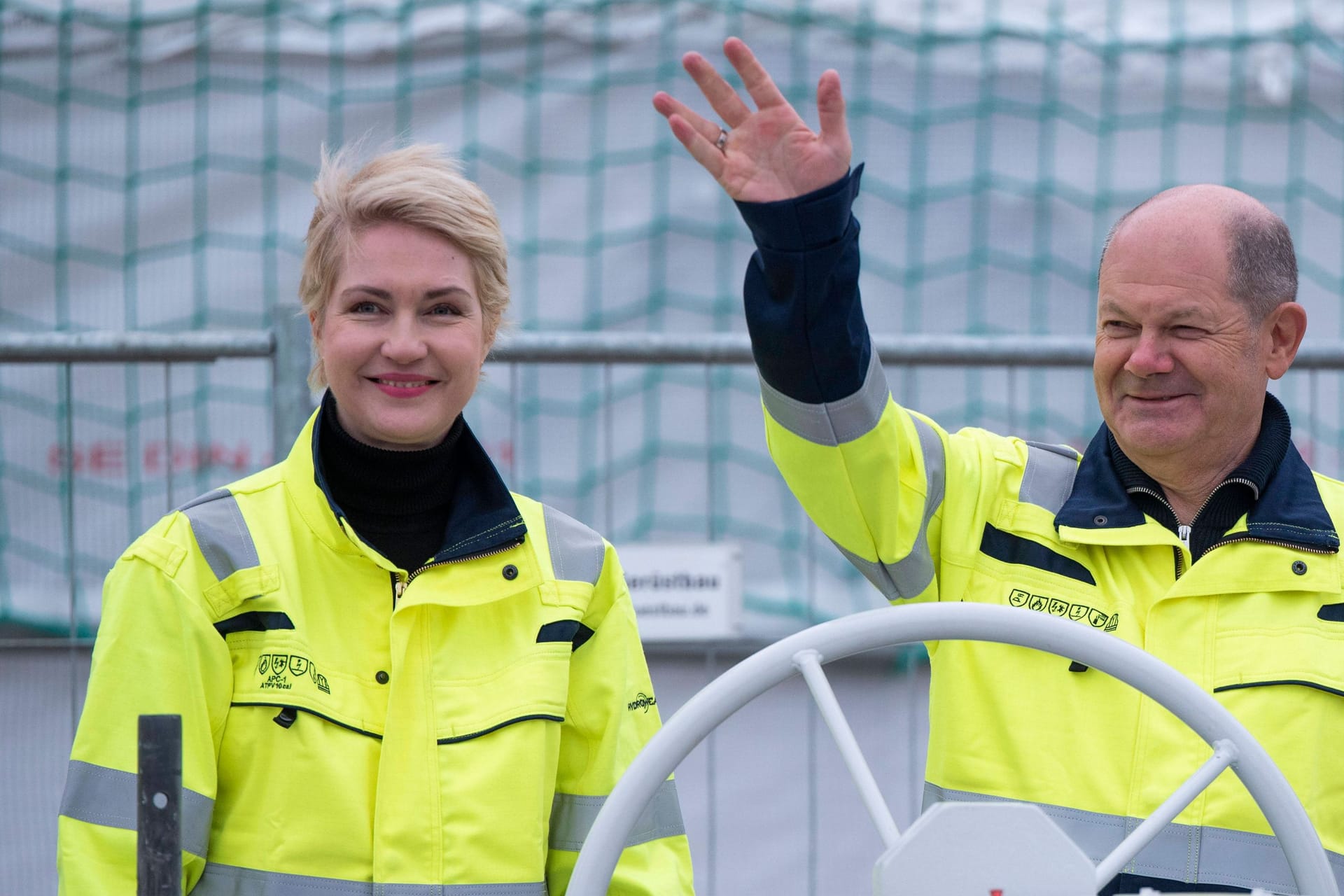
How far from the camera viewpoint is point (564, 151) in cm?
301

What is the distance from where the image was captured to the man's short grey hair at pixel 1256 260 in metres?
1.43

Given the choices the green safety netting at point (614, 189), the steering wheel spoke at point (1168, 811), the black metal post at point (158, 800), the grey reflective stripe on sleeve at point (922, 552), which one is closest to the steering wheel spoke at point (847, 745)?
the steering wheel spoke at point (1168, 811)

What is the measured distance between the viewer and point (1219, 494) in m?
1.46

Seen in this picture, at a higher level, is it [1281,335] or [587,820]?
[1281,335]

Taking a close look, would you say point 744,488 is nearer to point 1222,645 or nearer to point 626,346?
point 626,346

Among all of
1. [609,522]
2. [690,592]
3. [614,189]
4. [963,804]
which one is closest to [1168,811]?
[963,804]

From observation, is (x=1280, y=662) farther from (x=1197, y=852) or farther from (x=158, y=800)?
(x=158, y=800)

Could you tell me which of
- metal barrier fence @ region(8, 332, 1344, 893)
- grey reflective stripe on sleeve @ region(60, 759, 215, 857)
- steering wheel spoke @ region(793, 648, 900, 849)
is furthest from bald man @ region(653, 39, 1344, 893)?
metal barrier fence @ region(8, 332, 1344, 893)

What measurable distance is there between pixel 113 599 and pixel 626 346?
3.70 feet

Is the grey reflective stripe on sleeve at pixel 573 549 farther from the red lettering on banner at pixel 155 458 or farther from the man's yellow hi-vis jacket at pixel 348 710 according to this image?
the red lettering on banner at pixel 155 458

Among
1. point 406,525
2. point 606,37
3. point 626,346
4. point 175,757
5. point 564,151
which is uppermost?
point 606,37

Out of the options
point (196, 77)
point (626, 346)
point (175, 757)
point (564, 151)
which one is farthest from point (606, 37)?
point (175, 757)

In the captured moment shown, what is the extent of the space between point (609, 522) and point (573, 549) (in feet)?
3.79

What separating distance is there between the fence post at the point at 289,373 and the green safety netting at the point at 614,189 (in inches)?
24.1
